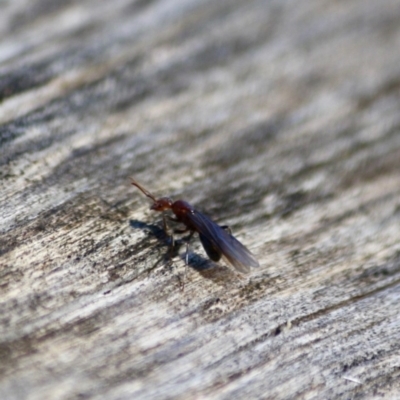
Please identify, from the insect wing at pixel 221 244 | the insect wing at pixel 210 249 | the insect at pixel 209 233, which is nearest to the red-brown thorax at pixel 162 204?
the insect at pixel 209 233

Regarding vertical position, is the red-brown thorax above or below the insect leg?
above

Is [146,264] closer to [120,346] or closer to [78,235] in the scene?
[78,235]

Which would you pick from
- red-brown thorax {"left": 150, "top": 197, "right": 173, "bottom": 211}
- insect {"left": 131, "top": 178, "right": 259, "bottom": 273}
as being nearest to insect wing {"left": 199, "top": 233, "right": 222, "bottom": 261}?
insect {"left": 131, "top": 178, "right": 259, "bottom": 273}

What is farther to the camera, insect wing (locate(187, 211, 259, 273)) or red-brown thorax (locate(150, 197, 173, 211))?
red-brown thorax (locate(150, 197, 173, 211))

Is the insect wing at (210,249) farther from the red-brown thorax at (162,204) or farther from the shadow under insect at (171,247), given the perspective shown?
the red-brown thorax at (162,204)

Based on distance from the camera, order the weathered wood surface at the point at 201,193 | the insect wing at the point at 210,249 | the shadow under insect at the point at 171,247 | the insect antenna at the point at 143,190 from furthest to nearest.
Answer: the insect antenna at the point at 143,190 → the insect wing at the point at 210,249 → the shadow under insect at the point at 171,247 → the weathered wood surface at the point at 201,193

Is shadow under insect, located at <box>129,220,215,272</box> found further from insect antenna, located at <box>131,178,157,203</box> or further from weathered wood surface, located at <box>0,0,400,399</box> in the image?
insect antenna, located at <box>131,178,157,203</box>

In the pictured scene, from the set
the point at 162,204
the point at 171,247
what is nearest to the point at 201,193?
the point at 162,204

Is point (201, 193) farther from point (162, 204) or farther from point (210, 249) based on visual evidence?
point (210, 249)

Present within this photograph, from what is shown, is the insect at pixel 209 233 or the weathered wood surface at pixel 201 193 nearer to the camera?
the weathered wood surface at pixel 201 193
